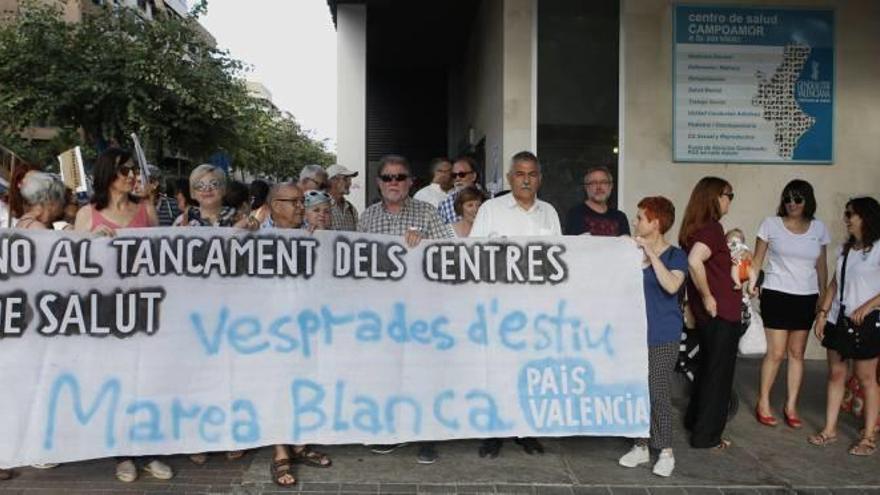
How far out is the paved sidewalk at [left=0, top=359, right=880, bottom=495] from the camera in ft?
13.5

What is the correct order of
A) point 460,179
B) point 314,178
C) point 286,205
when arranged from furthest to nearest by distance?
1. point 460,179
2. point 314,178
3. point 286,205

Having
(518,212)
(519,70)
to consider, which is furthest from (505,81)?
(518,212)

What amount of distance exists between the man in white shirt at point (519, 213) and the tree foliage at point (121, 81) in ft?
43.9

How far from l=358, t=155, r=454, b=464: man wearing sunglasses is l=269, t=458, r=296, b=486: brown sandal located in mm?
640

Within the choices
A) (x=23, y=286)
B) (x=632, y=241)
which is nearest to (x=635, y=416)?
(x=632, y=241)

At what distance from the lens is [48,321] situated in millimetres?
4066

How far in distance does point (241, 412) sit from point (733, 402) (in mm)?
3389

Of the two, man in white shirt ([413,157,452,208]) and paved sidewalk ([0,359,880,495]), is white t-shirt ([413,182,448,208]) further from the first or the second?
paved sidewalk ([0,359,880,495])

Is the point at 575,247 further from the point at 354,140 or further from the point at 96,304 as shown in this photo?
the point at 354,140

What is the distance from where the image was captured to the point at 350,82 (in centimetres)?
1190

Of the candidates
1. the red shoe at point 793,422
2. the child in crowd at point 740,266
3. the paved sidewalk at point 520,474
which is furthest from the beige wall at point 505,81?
the paved sidewalk at point 520,474

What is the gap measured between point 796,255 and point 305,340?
3389 millimetres

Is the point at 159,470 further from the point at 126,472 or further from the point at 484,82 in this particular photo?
the point at 484,82

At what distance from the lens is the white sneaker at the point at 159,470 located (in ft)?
13.8
